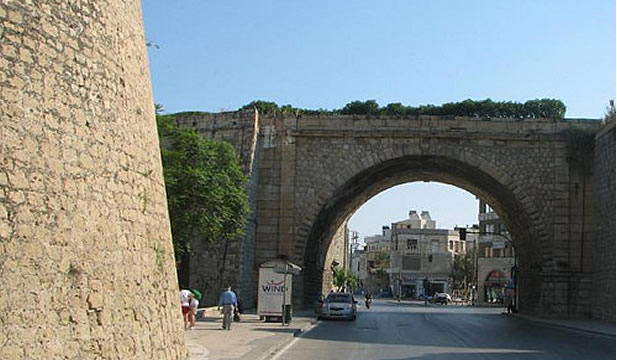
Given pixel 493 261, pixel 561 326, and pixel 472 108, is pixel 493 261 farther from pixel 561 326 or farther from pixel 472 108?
pixel 561 326

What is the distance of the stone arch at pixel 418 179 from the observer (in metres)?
35.3

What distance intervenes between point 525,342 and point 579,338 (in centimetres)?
294

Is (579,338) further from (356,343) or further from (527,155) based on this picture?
(527,155)

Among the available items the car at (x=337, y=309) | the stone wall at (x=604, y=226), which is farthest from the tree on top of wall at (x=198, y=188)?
the stone wall at (x=604, y=226)

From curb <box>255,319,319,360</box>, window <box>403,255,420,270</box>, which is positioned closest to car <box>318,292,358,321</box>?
curb <box>255,319,319,360</box>

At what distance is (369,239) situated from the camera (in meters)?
169

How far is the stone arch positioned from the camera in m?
35.3

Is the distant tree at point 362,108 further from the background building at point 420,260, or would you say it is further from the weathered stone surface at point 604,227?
the background building at point 420,260

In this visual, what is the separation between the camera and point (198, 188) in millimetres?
28578

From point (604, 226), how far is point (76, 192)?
88.5 ft

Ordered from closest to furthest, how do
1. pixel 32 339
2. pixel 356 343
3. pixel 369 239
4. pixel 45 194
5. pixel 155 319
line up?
pixel 32 339 → pixel 45 194 → pixel 155 319 → pixel 356 343 → pixel 369 239

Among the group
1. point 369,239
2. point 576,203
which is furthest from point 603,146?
point 369,239

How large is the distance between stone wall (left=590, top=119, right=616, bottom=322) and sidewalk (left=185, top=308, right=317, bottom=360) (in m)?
11.3

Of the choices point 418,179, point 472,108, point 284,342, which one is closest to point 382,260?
point 472,108
